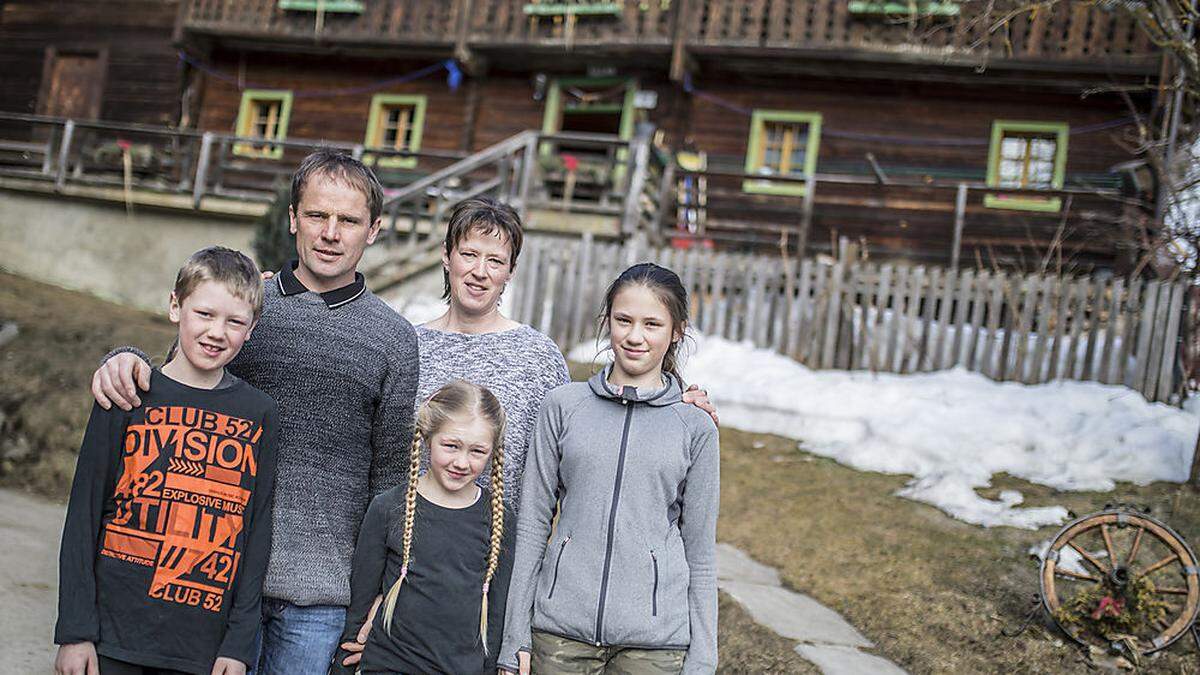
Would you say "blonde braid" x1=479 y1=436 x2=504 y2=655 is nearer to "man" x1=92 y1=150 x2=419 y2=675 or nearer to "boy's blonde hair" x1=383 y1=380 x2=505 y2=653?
"boy's blonde hair" x1=383 y1=380 x2=505 y2=653

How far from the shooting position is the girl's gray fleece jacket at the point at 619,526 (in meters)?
2.55

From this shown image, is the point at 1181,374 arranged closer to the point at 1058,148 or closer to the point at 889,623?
the point at 889,623

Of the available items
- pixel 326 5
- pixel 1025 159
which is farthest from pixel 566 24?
pixel 1025 159

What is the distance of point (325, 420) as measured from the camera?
263 cm

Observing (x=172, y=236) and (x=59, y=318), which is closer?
(x=59, y=318)

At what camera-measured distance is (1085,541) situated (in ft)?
19.1

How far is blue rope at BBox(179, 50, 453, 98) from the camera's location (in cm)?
1634

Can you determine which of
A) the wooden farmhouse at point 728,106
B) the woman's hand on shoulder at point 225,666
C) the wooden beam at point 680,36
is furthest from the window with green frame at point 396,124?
the woman's hand on shoulder at point 225,666

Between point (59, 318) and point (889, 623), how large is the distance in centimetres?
907

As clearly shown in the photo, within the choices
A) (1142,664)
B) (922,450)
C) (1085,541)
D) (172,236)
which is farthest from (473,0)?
(1142,664)

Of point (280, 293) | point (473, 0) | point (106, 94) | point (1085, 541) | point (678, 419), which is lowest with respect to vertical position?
point (1085, 541)

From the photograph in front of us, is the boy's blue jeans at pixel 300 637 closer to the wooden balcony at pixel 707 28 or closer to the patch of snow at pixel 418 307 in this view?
the patch of snow at pixel 418 307

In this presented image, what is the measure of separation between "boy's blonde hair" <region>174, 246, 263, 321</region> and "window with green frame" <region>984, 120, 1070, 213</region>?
1331 centimetres

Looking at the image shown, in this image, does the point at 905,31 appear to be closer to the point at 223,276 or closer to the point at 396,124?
the point at 396,124
